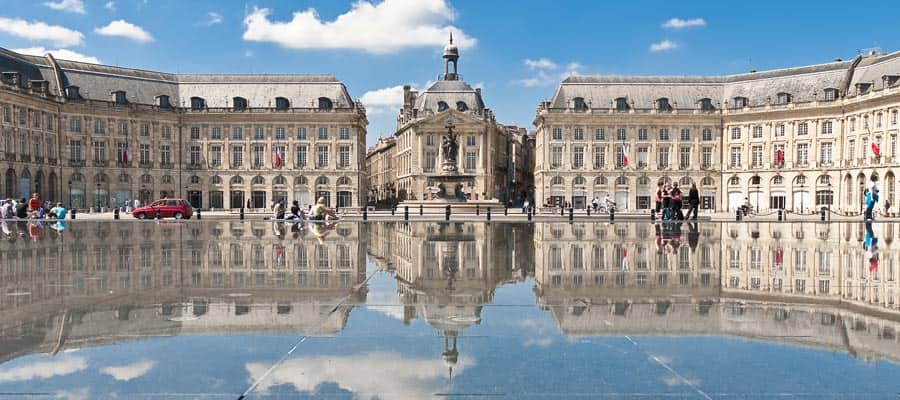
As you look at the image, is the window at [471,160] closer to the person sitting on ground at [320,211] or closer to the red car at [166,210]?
the red car at [166,210]

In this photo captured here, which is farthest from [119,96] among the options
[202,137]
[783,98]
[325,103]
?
[783,98]

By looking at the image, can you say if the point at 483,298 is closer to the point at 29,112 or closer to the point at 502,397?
the point at 502,397

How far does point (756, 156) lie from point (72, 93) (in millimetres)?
73898

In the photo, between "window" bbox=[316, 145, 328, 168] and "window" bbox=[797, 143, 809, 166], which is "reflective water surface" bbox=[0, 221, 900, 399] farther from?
"window" bbox=[797, 143, 809, 166]

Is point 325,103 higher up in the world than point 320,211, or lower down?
higher up

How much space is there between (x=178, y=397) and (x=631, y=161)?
77500 mm

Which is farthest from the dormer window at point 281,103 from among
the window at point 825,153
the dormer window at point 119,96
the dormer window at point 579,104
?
the window at point 825,153

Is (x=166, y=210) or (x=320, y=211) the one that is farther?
(x=166, y=210)

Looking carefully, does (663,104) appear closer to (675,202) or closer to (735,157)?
(735,157)

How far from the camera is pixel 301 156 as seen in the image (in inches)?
3061

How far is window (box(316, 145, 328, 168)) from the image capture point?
78000 millimetres

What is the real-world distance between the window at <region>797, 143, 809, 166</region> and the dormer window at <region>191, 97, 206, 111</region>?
66033mm

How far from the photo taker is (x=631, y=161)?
78500 mm

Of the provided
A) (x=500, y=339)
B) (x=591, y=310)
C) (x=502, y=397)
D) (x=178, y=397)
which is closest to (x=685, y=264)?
(x=591, y=310)
